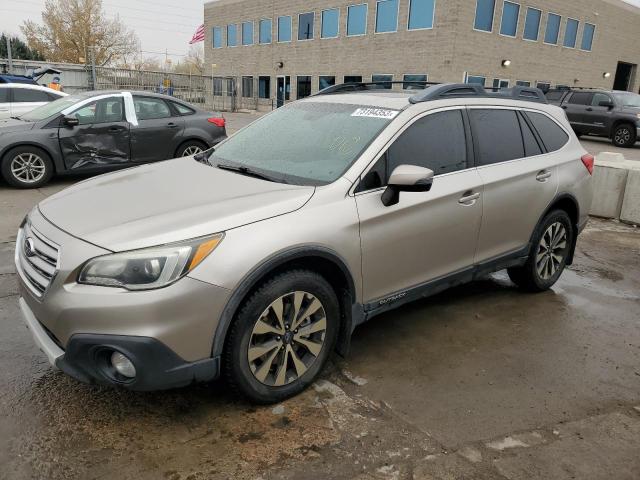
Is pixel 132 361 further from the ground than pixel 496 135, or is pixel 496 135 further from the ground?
pixel 496 135

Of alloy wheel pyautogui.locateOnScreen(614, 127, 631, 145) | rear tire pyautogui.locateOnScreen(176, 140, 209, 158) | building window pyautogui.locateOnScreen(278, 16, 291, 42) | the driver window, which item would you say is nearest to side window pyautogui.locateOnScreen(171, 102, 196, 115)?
rear tire pyautogui.locateOnScreen(176, 140, 209, 158)

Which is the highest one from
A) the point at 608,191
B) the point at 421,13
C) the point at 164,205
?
the point at 421,13

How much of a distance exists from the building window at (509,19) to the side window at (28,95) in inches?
867

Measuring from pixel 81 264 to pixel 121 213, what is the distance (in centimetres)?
40

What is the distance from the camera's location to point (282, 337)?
9.11 feet

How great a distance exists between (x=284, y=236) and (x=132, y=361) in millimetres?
914

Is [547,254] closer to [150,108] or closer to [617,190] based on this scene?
[617,190]

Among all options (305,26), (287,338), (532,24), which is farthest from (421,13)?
(287,338)

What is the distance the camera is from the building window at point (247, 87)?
3709 centimetres

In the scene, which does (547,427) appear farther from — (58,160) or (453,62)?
(453,62)

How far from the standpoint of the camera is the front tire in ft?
8.53

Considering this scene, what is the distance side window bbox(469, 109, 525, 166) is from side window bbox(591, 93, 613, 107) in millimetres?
15596

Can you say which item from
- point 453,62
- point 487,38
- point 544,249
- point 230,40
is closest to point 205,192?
point 544,249

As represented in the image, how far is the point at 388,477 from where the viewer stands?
7.77 feet
